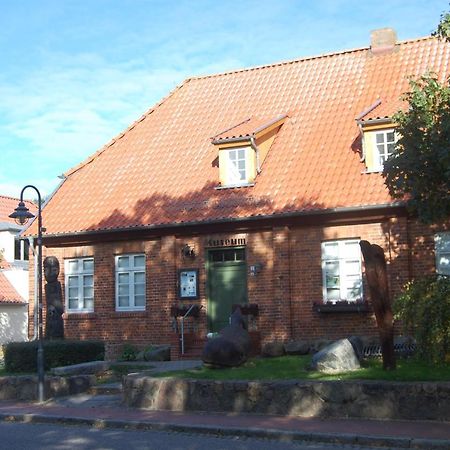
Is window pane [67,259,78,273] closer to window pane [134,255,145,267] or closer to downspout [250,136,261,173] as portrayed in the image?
window pane [134,255,145,267]

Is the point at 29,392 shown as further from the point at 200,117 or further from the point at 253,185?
the point at 200,117

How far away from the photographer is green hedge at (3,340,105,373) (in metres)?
17.4

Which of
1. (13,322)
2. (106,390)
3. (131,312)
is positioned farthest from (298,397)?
(13,322)

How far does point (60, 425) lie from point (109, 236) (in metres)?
9.33

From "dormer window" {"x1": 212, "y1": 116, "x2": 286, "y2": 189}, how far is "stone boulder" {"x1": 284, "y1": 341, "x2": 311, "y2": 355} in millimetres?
4806

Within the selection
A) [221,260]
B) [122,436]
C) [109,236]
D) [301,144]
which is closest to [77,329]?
[109,236]

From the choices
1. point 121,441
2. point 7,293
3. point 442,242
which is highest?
point 442,242

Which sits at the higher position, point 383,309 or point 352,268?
point 352,268

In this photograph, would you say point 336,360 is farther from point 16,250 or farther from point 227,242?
point 16,250

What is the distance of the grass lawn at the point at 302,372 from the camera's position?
11.9 metres

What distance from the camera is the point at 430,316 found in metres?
12.2

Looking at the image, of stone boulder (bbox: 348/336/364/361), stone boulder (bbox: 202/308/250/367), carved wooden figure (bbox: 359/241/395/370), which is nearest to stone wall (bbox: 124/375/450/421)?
carved wooden figure (bbox: 359/241/395/370)

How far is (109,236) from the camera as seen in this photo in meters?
21.2

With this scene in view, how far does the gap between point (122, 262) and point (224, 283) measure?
321 cm
